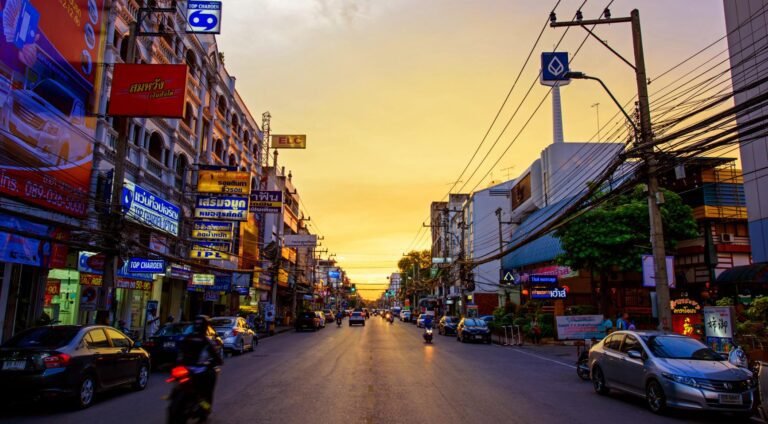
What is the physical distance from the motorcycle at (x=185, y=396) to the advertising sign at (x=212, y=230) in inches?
822

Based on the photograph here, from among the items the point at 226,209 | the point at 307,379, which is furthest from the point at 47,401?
the point at 226,209

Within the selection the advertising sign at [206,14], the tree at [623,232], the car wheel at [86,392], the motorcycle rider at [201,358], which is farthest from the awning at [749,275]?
the advertising sign at [206,14]

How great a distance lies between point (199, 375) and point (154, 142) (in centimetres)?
2185

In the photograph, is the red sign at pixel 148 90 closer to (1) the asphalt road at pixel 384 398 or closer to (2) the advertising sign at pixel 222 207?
(1) the asphalt road at pixel 384 398

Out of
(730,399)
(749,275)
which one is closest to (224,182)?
(749,275)

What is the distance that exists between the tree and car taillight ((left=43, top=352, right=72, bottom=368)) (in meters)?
22.7

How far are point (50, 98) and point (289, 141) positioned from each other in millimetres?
30543

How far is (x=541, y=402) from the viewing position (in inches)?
428

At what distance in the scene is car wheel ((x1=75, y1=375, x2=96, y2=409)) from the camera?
9.57 m

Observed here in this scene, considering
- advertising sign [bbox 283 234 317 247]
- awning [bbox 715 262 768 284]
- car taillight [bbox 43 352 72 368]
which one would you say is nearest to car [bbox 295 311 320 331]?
advertising sign [bbox 283 234 317 247]

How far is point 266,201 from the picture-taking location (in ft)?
116

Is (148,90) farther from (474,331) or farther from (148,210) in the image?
(474,331)

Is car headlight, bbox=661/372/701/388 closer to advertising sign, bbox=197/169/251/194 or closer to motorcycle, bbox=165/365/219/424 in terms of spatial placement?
motorcycle, bbox=165/365/219/424

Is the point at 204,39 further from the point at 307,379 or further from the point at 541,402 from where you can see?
the point at 541,402
